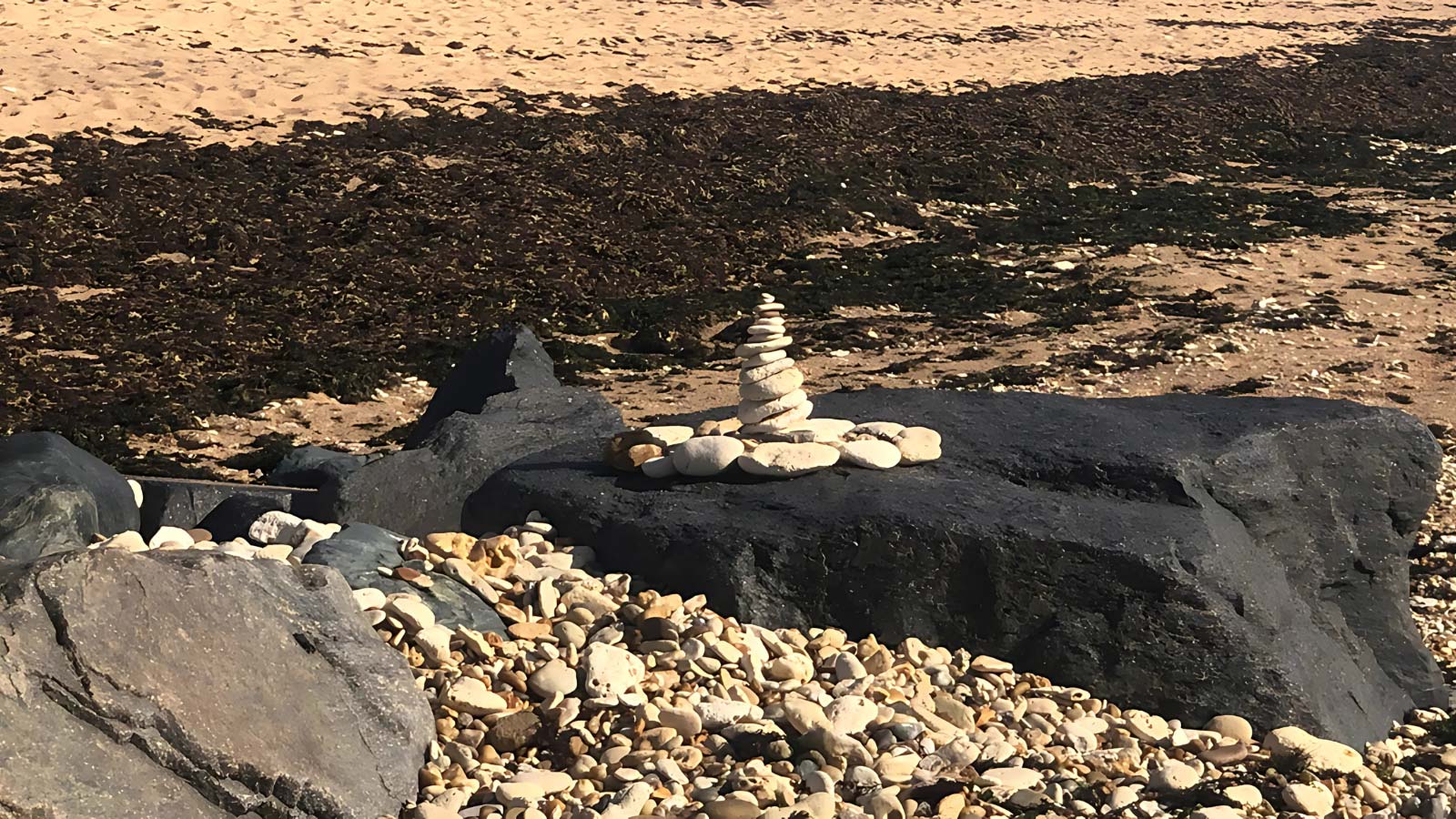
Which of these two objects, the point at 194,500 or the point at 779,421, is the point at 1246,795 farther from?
the point at 194,500

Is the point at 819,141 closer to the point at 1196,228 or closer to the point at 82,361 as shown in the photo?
the point at 1196,228

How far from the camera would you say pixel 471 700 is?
4684 millimetres

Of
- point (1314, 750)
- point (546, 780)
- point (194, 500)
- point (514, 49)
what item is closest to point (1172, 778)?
point (1314, 750)

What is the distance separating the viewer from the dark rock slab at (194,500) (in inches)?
259

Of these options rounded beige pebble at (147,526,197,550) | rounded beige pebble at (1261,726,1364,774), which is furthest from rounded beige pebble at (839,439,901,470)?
rounded beige pebble at (147,526,197,550)

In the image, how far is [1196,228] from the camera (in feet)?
47.3

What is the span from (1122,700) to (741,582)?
131 centimetres

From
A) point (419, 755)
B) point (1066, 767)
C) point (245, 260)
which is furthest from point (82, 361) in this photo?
point (1066, 767)

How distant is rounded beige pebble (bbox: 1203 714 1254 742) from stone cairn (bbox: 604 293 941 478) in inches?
57.0

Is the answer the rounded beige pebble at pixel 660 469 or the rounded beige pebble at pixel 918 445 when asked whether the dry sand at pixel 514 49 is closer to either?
the rounded beige pebble at pixel 660 469

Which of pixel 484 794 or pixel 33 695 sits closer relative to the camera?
pixel 33 695

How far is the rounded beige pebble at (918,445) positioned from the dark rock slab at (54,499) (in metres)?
2.98

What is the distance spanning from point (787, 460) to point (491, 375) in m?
2.92

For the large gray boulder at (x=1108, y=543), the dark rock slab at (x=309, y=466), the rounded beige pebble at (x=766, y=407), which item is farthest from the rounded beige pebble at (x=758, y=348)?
the dark rock slab at (x=309, y=466)
